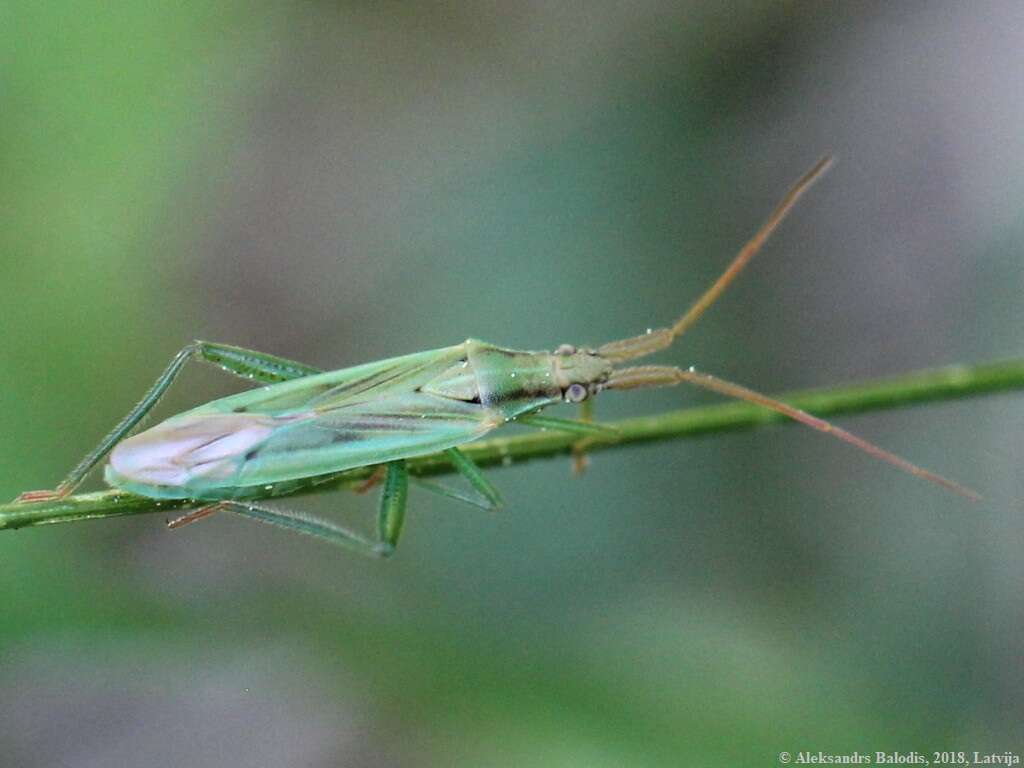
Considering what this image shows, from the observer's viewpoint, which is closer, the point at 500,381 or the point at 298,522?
the point at 298,522

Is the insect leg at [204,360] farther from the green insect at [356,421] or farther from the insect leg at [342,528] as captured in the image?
the insect leg at [342,528]

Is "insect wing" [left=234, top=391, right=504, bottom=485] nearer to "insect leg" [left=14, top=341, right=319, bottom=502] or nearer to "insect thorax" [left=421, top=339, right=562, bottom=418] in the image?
"insect thorax" [left=421, top=339, right=562, bottom=418]

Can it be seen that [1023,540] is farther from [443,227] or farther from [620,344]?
[443,227]

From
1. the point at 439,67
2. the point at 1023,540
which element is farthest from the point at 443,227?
the point at 1023,540

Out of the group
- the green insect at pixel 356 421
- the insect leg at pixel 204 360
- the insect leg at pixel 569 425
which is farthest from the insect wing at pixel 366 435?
the insect leg at pixel 204 360

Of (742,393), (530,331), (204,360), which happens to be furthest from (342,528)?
(530,331)

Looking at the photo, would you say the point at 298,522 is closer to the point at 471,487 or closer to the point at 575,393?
Answer: the point at 471,487
